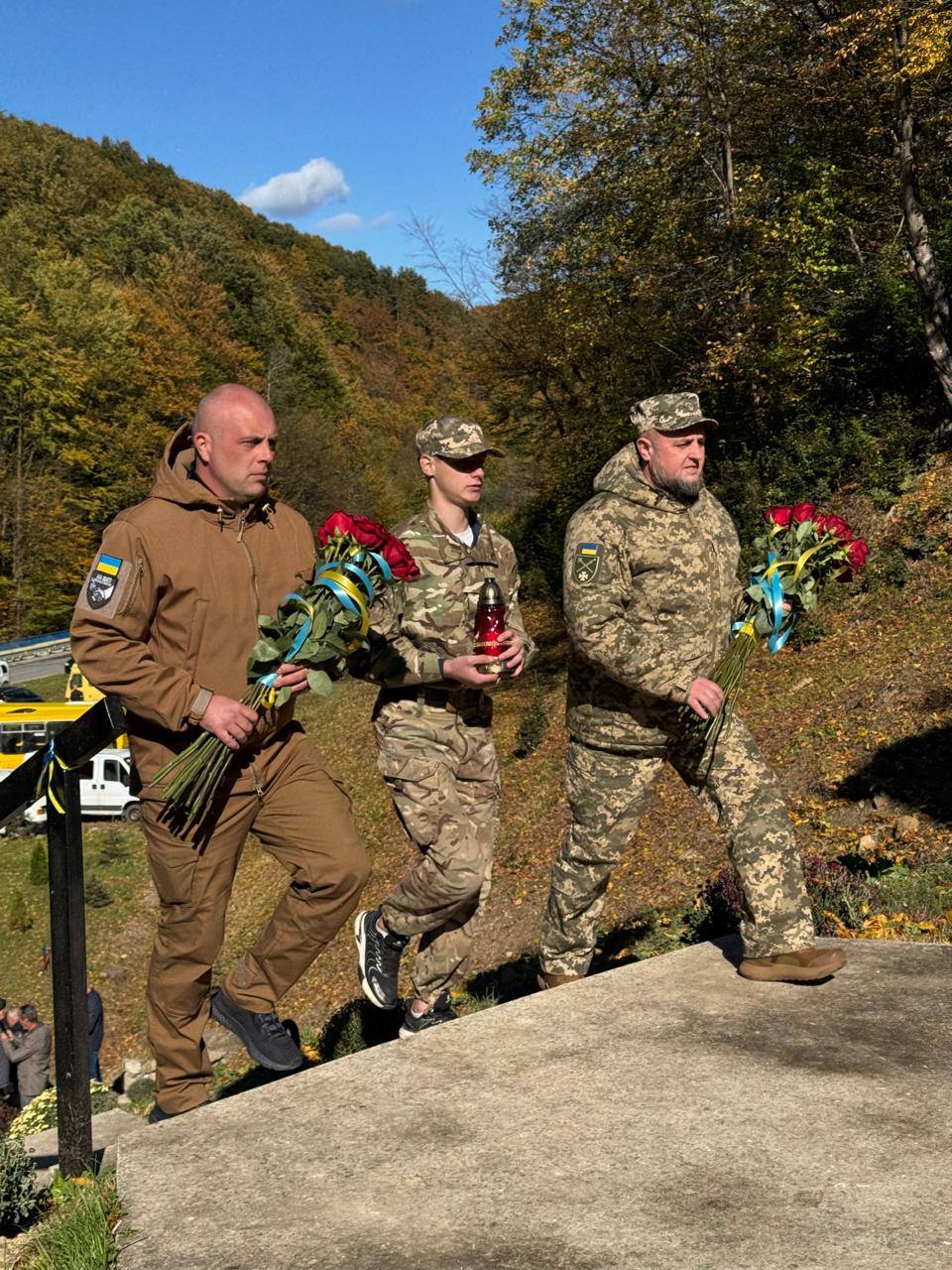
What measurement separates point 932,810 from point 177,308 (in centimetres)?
6384

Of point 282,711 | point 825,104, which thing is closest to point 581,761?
point 282,711

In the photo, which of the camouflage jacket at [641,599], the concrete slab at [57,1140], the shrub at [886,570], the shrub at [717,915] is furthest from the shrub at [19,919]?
the camouflage jacket at [641,599]

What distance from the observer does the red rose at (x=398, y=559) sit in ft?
15.4

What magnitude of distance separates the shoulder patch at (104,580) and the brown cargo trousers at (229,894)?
711 millimetres

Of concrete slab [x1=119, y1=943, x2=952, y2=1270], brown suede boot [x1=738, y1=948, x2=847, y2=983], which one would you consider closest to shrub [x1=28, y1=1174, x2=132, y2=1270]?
concrete slab [x1=119, y1=943, x2=952, y2=1270]

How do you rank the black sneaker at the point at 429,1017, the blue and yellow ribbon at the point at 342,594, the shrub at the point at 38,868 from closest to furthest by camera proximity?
1. the blue and yellow ribbon at the point at 342,594
2. the black sneaker at the point at 429,1017
3. the shrub at the point at 38,868

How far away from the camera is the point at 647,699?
17.3 feet

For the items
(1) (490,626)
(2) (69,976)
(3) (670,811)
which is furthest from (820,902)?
(3) (670,811)

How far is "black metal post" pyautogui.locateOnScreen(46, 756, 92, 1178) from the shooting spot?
3.79m

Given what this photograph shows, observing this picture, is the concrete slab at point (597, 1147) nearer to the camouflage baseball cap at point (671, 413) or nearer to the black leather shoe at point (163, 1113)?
the black leather shoe at point (163, 1113)

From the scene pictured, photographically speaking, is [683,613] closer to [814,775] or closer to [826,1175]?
[826,1175]

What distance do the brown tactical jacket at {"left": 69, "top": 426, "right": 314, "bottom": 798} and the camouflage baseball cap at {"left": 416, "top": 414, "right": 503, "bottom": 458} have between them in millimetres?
889

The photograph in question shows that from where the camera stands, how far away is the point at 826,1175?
3469 millimetres

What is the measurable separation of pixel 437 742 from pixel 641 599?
1.03m
